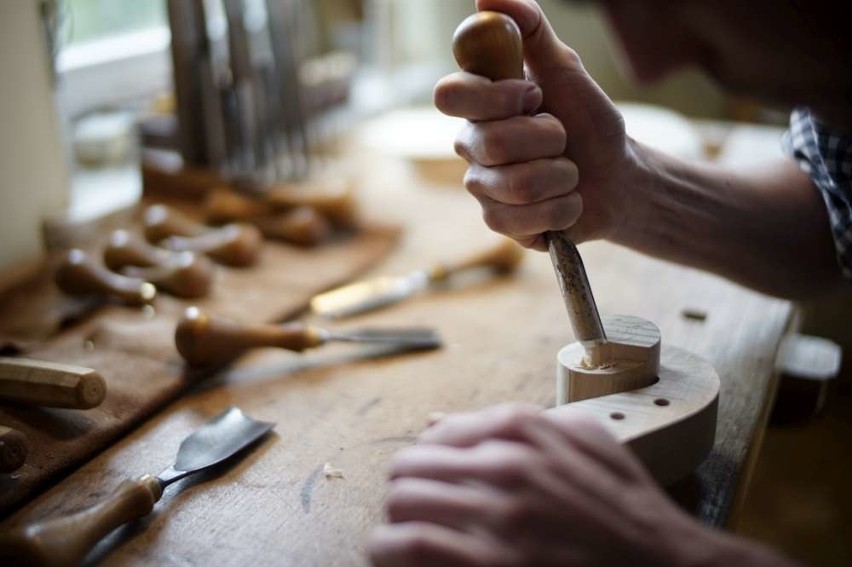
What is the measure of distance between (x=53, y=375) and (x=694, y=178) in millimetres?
740

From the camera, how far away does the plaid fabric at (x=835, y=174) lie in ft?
3.06

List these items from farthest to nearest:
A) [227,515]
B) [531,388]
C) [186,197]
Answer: [186,197]
[531,388]
[227,515]

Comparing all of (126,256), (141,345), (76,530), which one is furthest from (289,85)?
(76,530)

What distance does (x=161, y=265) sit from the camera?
1.11 meters

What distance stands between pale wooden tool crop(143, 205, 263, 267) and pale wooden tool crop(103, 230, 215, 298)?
0.03m

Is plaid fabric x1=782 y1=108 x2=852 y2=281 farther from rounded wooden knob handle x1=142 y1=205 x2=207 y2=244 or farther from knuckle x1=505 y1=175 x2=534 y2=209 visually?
rounded wooden knob handle x1=142 y1=205 x2=207 y2=244

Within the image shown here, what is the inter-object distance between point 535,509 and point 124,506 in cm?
33

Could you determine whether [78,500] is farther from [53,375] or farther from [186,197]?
[186,197]

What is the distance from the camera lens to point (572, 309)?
0.73 m

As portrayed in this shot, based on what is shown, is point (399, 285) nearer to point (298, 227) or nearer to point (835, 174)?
point (298, 227)

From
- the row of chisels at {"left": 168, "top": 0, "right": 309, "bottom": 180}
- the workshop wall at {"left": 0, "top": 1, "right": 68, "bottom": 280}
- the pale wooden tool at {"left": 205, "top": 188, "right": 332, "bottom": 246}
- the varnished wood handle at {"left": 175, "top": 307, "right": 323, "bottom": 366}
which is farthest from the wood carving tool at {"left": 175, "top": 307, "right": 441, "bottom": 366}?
the row of chisels at {"left": 168, "top": 0, "right": 309, "bottom": 180}

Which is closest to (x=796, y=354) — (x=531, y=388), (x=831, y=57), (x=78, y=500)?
(x=531, y=388)

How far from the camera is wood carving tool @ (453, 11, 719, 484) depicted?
0.65 meters

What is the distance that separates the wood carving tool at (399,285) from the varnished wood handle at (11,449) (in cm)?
44
